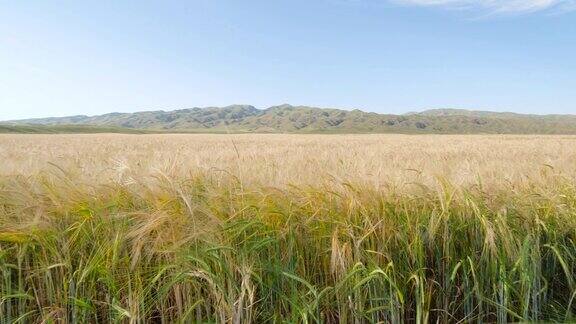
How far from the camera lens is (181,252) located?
203cm

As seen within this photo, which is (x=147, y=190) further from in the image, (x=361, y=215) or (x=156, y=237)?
(x=361, y=215)

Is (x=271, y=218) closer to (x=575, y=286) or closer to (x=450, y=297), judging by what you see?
(x=450, y=297)

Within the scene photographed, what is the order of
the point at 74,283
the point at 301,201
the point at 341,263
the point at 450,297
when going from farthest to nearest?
the point at 301,201
the point at 450,297
the point at 74,283
the point at 341,263

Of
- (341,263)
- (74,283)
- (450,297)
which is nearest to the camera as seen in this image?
(341,263)

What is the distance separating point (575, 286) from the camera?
96.0 inches

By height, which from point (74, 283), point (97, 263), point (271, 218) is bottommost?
point (74, 283)

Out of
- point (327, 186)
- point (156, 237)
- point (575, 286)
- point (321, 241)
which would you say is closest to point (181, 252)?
point (156, 237)

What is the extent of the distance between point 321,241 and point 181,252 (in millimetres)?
817

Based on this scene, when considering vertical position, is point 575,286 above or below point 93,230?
below

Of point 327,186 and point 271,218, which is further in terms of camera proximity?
point 327,186

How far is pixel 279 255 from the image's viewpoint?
2209mm

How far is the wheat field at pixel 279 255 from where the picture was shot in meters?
2.04

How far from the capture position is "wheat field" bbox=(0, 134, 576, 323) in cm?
204

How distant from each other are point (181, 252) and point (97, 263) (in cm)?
46
